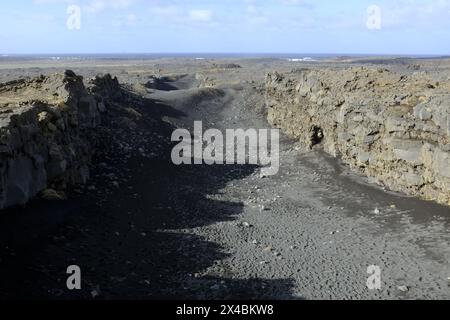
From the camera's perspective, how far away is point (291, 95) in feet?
101

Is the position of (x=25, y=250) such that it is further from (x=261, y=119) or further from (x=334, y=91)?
(x=261, y=119)

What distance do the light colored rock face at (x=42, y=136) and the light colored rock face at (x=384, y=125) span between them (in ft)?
37.3

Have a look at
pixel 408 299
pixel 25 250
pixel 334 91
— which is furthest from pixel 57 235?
pixel 334 91

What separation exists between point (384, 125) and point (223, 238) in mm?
8399

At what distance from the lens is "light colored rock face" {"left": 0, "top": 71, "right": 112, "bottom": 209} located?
12281 mm

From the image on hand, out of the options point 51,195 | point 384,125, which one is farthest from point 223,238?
point 384,125

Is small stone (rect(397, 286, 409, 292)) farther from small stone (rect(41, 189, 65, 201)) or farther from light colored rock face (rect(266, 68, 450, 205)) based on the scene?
small stone (rect(41, 189, 65, 201))

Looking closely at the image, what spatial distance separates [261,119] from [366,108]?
15155mm

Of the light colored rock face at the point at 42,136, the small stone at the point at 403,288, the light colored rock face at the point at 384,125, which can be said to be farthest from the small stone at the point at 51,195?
the light colored rock face at the point at 384,125

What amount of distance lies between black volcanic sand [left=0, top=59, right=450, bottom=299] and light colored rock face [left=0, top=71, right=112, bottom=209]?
2.12ft

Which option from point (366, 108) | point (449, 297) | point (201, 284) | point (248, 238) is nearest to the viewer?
point (449, 297)

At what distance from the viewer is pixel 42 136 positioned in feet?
47.2

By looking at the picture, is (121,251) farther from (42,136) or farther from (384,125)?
(384,125)

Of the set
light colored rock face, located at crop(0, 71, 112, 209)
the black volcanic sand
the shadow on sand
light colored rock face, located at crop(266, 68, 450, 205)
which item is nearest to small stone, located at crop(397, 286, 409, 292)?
the black volcanic sand
